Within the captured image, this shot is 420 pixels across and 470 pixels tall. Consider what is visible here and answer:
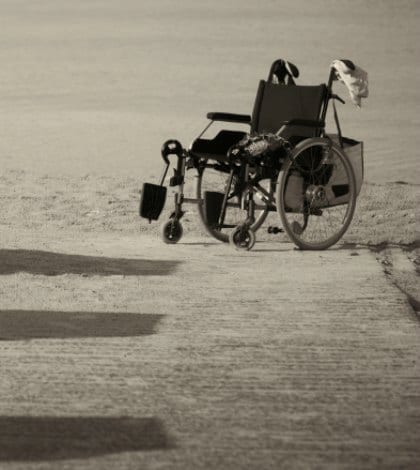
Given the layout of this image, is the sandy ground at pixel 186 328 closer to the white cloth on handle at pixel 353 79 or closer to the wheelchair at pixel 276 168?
the wheelchair at pixel 276 168

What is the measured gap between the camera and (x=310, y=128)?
329 inches

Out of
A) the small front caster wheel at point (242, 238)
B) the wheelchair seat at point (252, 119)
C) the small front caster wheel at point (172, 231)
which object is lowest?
the small front caster wheel at point (172, 231)

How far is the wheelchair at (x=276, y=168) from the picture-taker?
25.8 ft

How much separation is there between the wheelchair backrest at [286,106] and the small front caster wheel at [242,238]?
2.22ft

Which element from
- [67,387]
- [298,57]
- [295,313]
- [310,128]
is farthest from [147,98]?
[67,387]

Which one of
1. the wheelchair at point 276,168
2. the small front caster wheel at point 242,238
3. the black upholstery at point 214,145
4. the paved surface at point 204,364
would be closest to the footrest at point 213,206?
the wheelchair at point 276,168

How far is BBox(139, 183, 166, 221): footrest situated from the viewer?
318 inches

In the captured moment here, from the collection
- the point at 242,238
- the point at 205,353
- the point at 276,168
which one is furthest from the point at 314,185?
the point at 205,353

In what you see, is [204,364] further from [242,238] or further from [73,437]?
[242,238]

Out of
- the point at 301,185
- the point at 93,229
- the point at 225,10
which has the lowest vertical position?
the point at 225,10

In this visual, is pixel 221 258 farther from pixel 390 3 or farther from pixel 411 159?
pixel 390 3

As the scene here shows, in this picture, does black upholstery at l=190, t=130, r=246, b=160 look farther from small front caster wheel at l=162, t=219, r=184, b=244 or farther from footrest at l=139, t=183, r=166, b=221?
small front caster wheel at l=162, t=219, r=184, b=244

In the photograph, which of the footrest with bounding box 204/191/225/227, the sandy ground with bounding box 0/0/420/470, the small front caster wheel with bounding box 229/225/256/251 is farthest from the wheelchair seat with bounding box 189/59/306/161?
the sandy ground with bounding box 0/0/420/470

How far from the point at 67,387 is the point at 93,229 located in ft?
14.7
